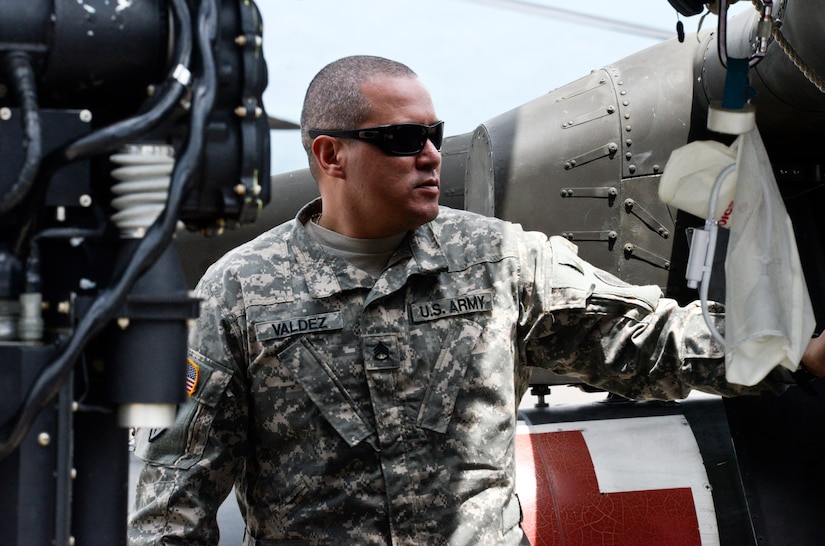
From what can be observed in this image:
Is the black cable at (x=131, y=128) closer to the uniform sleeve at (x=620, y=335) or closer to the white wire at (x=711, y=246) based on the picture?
the white wire at (x=711, y=246)

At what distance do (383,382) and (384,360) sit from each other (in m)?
0.05

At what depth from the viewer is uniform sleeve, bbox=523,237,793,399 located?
8.33ft

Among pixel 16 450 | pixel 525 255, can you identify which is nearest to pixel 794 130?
pixel 525 255

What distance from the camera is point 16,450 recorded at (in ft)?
4.25

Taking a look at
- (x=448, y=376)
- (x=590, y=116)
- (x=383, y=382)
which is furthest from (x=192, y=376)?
(x=590, y=116)

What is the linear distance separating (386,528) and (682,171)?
1.07 m

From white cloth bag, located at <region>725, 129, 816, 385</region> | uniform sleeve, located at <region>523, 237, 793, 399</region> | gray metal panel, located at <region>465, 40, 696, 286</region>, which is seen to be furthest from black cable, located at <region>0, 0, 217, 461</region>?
gray metal panel, located at <region>465, 40, 696, 286</region>

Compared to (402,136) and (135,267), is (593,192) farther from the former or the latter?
(135,267)

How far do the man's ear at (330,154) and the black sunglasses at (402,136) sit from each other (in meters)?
0.10

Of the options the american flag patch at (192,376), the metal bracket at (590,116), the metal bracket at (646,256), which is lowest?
the american flag patch at (192,376)

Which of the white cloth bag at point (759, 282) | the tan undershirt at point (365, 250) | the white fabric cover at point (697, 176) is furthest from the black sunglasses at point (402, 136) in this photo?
the white cloth bag at point (759, 282)

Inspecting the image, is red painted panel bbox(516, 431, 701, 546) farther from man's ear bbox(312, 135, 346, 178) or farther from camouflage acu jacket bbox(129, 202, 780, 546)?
man's ear bbox(312, 135, 346, 178)

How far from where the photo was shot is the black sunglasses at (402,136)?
2.62 metres

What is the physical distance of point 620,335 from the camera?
2633mm
